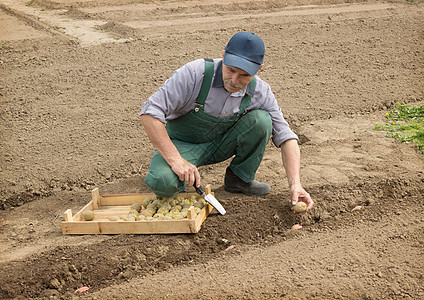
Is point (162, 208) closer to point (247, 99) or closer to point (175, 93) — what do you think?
point (175, 93)

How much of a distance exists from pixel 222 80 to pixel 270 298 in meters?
1.51

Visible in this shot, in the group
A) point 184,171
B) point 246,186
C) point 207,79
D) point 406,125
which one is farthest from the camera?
point 406,125

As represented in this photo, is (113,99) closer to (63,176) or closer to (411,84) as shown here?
(63,176)

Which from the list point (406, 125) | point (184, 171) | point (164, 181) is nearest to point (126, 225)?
point (164, 181)

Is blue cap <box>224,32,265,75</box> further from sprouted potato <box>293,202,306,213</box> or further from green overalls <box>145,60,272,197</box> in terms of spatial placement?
sprouted potato <box>293,202,306,213</box>

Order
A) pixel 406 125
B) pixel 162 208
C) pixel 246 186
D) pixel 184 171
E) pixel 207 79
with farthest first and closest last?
pixel 406 125 < pixel 246 186 < pixel 162 208 < pixel 207 79 < pixel 184 171

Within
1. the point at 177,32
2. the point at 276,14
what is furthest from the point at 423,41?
the point at 177,32

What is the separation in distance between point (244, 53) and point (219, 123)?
0.64 m

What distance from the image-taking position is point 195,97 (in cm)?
341

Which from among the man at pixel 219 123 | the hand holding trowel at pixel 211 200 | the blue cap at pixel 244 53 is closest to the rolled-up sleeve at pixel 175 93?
the man at pixel 219 123

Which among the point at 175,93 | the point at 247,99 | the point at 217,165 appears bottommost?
the point at 217,165

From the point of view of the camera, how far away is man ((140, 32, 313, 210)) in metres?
3.23

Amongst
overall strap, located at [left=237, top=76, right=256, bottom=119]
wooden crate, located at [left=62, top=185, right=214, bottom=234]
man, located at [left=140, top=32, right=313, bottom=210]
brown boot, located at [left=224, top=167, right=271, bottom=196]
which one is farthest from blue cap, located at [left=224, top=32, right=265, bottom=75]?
brown boot, located at [left=224, top=167, right=271, bottom=196]

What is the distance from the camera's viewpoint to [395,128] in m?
5.16
